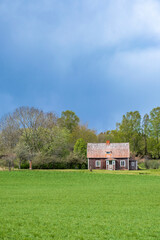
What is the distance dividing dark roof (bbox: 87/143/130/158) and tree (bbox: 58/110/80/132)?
70.1 feet

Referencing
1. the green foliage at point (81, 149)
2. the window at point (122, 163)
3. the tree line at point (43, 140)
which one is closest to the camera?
the tree line at point (43, 140)

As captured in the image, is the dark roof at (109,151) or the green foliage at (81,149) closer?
the dark roof at (109,151)

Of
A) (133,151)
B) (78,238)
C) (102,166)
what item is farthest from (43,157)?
(78,238)

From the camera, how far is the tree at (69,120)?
87.9 meters

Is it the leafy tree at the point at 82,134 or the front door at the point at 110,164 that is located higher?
the leafy tree at the point at 82,134

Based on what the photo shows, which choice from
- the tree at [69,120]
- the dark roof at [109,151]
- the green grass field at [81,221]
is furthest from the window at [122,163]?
the green grass field at [81,221]

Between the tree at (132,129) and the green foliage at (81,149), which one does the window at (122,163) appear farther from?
the tree at (132,129)

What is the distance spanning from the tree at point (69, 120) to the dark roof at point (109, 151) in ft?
70.1

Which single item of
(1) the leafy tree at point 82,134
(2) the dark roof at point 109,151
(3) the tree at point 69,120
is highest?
(3) the tree at point 69,120

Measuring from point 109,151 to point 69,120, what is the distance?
80.0 feet

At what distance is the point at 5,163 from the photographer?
2287 inches

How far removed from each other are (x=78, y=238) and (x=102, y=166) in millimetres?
56553

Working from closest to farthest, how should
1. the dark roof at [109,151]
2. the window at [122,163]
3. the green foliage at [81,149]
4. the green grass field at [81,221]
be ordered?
1. the green grass field at [81,221]
2. the window at [122,163]
3. the dark roof at [109,151]
4. the green foliage at [81,149]

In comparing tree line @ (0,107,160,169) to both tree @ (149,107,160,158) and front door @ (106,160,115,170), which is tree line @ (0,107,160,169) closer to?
tree @ (149,107,160,158)
